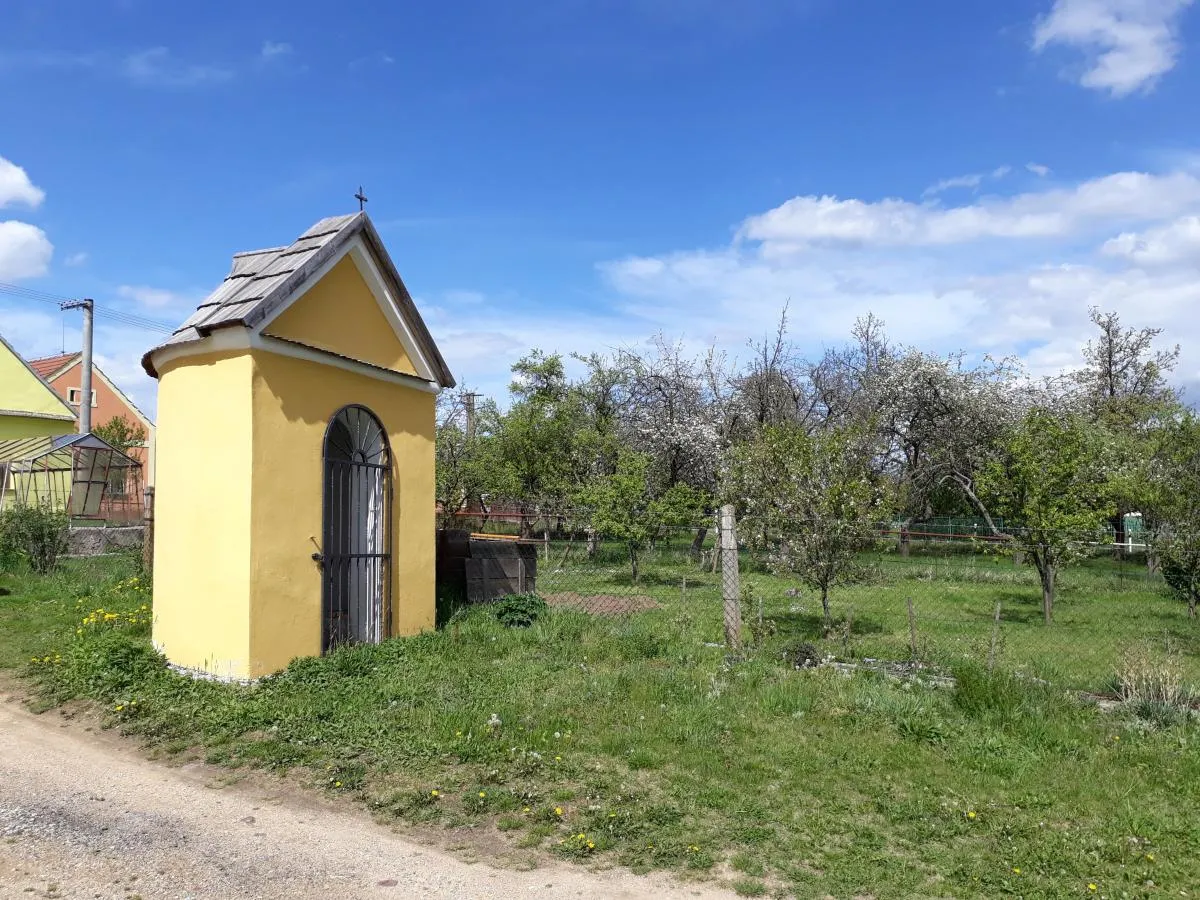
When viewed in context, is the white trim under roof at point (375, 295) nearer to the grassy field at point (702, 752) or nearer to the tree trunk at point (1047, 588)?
the grassy field at point (702, 752)

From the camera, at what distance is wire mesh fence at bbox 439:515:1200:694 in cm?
891

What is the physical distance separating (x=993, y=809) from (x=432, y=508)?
6327 millimetres

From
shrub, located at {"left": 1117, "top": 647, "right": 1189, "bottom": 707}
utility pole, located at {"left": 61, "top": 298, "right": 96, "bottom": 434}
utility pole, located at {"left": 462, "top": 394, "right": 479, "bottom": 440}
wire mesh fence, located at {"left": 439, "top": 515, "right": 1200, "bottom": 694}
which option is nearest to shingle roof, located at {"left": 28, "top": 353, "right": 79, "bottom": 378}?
utility pole, located at {"left": 61, "top": 298, "right": 96, "bottom": 434}

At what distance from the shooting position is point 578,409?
81.0ft

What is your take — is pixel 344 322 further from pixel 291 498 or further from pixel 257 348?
pixel 291 498

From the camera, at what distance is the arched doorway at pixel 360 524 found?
8.59 m

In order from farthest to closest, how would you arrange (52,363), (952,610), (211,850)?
(52,363), (952,610), (211,850)

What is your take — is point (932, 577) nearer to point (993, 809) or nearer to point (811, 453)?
point (811, 453)

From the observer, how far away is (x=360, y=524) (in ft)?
29.2

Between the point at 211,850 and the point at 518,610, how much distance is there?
5.51 m

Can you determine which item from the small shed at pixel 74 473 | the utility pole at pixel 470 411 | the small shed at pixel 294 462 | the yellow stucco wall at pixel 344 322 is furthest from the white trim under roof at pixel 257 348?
the utility pole at pixel 470 411

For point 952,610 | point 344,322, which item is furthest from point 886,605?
point 344,322

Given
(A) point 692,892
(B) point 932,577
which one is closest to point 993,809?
(A) point 692,892

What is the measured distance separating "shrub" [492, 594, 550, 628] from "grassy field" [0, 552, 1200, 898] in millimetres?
352
